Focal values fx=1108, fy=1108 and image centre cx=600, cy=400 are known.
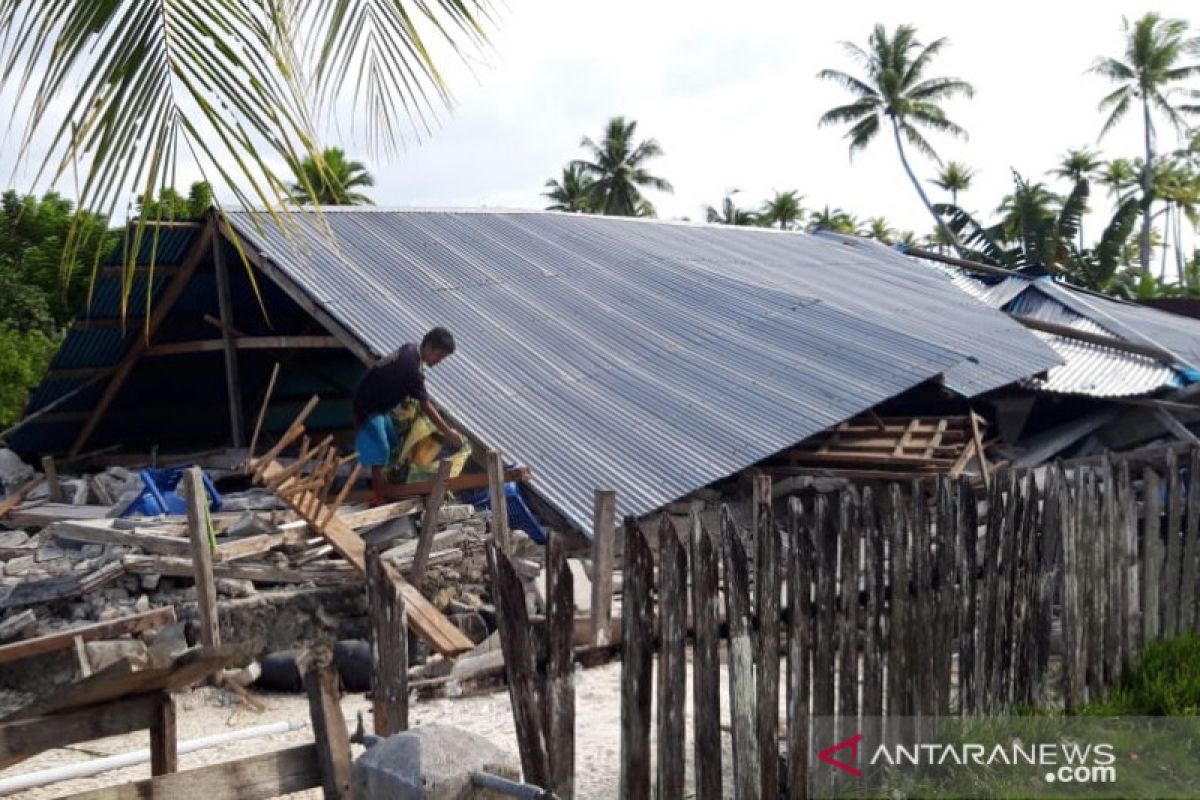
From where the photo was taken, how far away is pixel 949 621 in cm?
525

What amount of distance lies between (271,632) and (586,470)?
2.81m

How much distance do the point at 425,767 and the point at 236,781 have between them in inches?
21.0

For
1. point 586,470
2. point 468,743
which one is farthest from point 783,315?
point 468,743

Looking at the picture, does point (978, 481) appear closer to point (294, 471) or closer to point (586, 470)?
point (586, 470)

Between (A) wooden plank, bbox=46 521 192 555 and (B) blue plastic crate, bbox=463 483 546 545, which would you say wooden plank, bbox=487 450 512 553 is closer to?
(B) blue plastic crate, bbox=463 483 546 545

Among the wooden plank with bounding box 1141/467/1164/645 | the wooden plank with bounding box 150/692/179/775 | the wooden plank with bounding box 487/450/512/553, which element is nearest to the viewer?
the wooden plank with bounding box 150/692/179/775

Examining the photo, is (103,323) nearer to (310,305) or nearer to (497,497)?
(310,305)

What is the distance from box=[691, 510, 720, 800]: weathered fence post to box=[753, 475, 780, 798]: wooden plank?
219mm

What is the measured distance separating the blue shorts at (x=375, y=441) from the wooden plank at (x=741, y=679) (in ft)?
16.6

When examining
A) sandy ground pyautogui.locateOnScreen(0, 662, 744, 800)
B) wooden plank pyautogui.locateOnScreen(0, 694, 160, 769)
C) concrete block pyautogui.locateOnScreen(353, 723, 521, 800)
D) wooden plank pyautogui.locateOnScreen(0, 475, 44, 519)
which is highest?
wooden plank pyautogui.locateOnScreen(0, 694, 160, 769)

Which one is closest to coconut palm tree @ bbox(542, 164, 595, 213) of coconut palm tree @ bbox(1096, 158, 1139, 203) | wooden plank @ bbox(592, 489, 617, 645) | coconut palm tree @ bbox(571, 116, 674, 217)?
coconut palm tree @ bbox(571, 116, 674, 217)

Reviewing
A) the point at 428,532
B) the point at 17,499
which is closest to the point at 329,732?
the point at 428,532

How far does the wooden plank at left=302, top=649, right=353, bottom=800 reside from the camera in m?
3.22

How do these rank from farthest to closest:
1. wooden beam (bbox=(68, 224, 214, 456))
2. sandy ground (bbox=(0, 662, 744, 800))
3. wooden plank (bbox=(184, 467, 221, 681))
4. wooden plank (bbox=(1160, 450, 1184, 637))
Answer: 1. wooden beam (bbox=(68, 224, 214, 456))
2. wooden plank (bbox=(184, 467, 221, 681))
3. wooden plank (bbox=(1160, 450, 1184, 637))
4. sandy ground (bbox=(0, 662, 744, 800))
